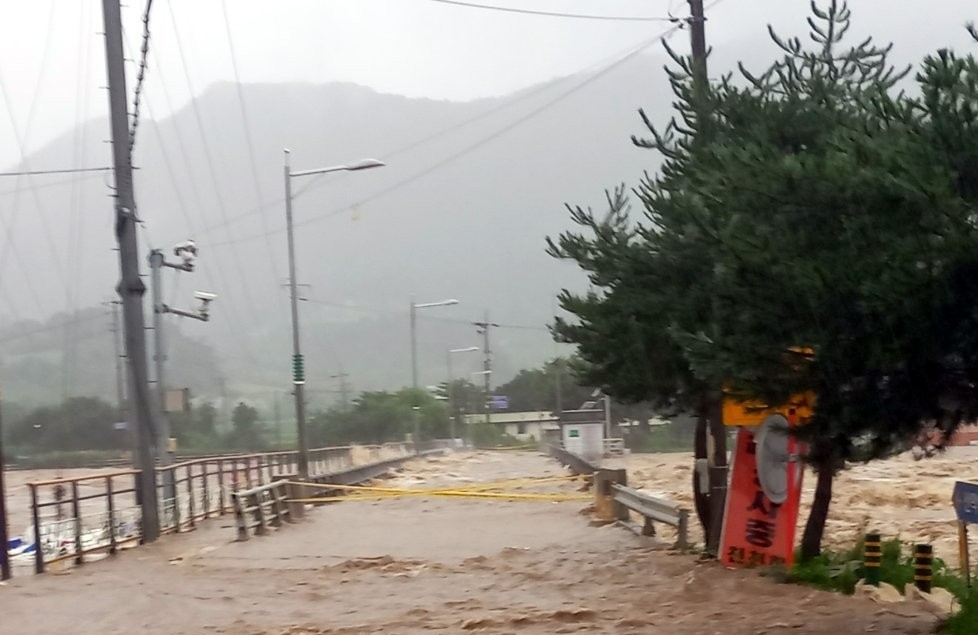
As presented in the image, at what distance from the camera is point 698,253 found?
12.8 meters

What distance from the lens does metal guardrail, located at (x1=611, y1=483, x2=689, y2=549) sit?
17297 millimetres

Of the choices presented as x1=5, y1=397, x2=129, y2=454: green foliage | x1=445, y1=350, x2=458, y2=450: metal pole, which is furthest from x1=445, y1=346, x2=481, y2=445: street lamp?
x1=5, y1=397, x2=129, y2=454: green foliage

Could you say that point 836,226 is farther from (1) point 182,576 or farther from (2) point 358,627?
(1) point 182,576

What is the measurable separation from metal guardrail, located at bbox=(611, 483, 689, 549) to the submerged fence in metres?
8.18

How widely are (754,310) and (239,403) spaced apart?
63.9m

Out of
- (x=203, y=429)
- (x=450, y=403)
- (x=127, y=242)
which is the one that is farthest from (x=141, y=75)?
(x=450, y=403)

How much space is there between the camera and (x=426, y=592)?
46.7 feet

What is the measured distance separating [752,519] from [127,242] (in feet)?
39.6

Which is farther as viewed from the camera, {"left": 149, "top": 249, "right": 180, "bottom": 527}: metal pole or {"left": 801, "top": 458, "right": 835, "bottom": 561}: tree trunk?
{"left": 149, "top": 249, "right": 180, "bottom": 527}: metal pole

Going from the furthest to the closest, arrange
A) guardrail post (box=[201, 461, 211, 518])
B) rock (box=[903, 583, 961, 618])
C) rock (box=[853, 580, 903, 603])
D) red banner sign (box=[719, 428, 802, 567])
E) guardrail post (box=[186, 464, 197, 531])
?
1. guardrail post (box=[201, 461, 211, 518])
2. guardrail post (box=[186, 464, 197, 531])
3. red banner sign (box=[719, 428, 802, 567])
4. rock (box=[853, 580, 903, 603])
5. rock (box=[903, 583, 961, 618])

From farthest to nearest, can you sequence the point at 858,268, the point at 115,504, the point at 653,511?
the point at 115,504, the point at 653,511, the point at 858,268

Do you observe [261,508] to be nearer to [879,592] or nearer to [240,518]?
[240,518]

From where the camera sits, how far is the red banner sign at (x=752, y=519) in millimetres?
14391

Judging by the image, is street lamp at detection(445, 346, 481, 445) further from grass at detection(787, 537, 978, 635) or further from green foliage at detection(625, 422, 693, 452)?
grass at detection(787, 537, 978, 635)
